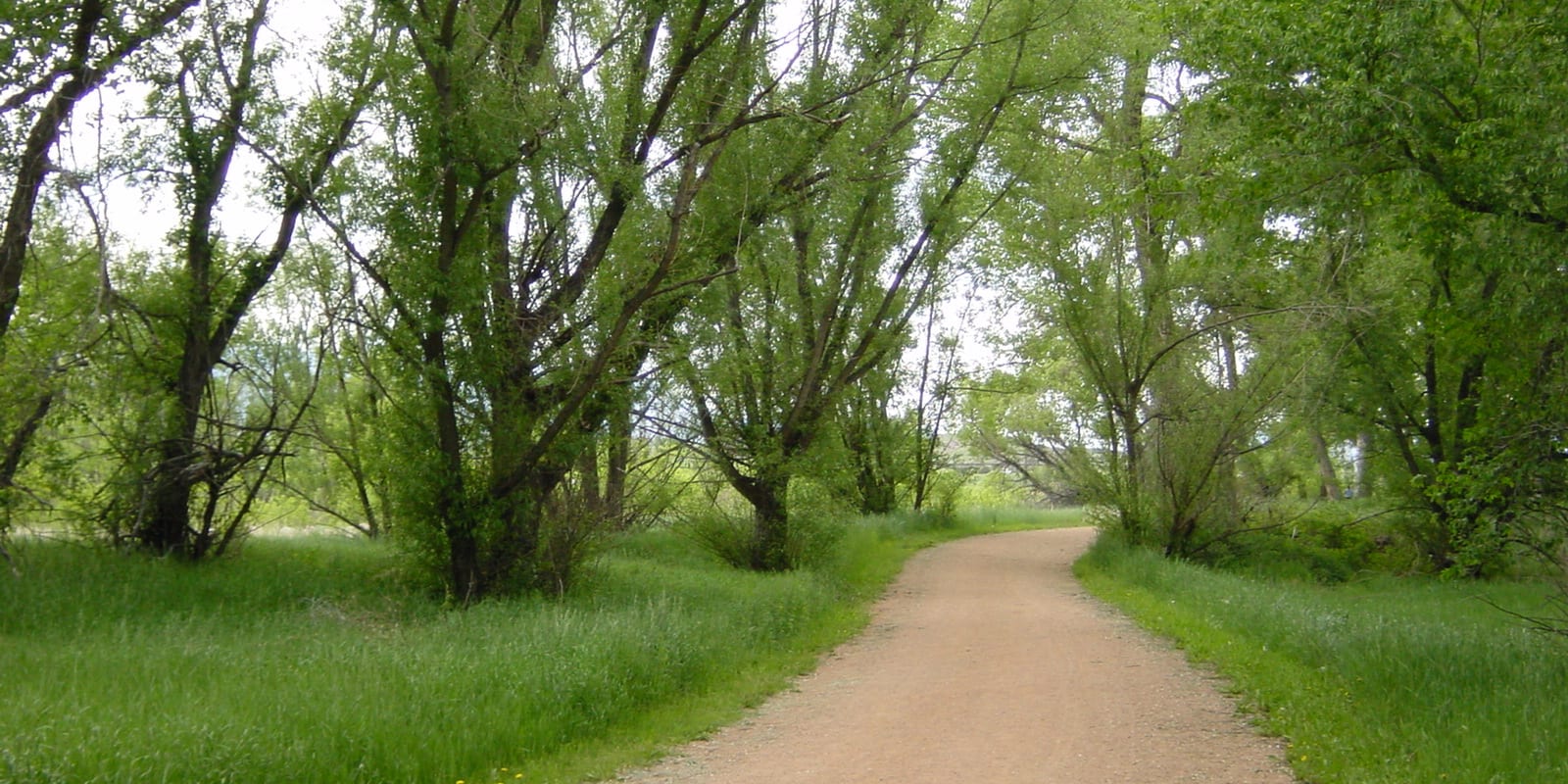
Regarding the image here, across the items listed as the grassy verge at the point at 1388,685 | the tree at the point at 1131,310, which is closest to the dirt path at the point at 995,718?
the grassy verge at the point at 1388,685

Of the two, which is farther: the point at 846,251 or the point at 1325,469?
the point at 1325,469

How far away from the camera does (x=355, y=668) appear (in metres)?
9.02

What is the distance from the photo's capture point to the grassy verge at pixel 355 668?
272 inches

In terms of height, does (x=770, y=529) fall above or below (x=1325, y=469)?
below

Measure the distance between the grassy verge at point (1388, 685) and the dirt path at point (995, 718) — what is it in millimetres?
375

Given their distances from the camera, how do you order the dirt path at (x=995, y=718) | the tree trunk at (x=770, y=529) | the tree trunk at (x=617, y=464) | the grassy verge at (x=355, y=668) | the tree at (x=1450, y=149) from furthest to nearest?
the tree trunk at (x=770, y=529), the tree trunk at (x=617, y=464), the tree at (x=1450, y=149), the dirt path at (x=995, y=718), the grassy verge at (x=355, y=668)

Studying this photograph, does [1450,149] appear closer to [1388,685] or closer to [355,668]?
[1388,685]

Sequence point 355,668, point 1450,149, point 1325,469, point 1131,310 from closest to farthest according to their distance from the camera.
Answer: point 355,668, point 1450,149, point 1131,310, point 1325,469

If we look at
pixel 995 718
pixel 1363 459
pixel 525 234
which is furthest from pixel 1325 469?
pixel 995 718

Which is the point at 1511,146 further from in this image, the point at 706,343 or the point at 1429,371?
the point at 1429,371

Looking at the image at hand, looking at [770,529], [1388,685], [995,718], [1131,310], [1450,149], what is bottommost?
[995,718]

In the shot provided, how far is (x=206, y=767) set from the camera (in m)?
6.52

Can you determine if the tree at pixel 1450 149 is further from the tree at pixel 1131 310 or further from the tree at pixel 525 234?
the tree at pixel 1131 310

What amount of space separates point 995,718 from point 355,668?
191 inches
